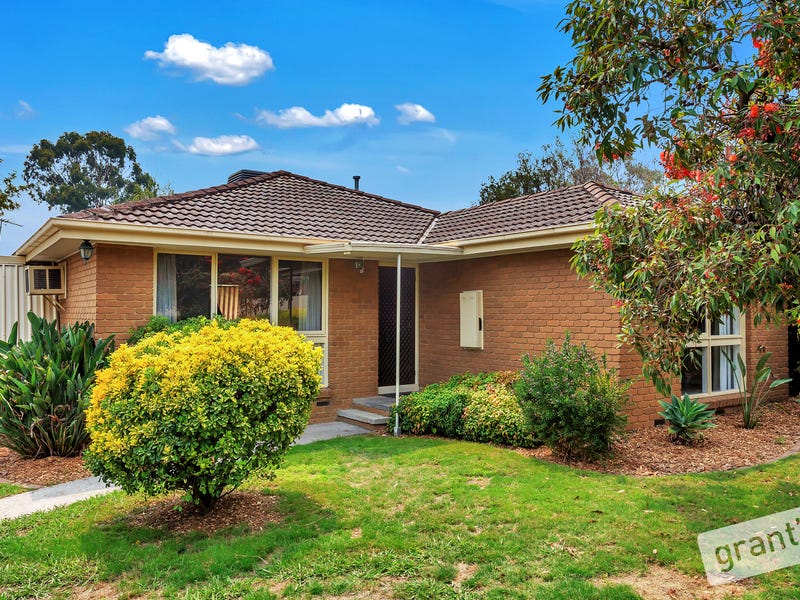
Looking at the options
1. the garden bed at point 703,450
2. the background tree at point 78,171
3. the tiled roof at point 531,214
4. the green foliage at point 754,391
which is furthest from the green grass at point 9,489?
the background tree at point 78,171

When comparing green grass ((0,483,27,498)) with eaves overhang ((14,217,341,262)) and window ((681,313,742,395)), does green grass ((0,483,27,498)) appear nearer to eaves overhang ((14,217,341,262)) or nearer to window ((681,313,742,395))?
eaves overhang ((14,217,341,262))

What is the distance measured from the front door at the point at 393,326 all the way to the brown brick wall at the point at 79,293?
5238mm

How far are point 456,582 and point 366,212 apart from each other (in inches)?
388

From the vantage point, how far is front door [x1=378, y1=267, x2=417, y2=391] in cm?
1188

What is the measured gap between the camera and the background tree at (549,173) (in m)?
32.6

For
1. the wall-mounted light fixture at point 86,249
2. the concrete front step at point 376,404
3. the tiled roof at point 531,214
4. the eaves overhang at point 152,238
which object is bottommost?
the concrete front step at point 376,404

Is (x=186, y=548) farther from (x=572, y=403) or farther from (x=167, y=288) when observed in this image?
(x=167, y=288)

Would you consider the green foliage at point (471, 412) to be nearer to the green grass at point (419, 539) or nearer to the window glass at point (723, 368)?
the green grass at point (419, 539)

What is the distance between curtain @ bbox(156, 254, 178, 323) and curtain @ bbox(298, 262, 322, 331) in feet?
7.23

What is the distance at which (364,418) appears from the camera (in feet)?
32.5

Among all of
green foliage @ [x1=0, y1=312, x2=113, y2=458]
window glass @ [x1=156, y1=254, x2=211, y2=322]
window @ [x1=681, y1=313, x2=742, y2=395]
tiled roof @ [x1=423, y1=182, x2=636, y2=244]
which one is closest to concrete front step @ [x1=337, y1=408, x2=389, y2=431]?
window glass @ [x1=156, y1=254, x2=211, y2=322]

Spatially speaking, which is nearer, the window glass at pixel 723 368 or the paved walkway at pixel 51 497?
the paved walkway at pixel 51 497

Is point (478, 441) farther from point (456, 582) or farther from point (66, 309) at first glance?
point (66, 309)

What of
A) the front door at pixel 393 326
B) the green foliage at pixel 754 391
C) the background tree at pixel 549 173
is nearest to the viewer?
the green foliage at pixel 754 391
